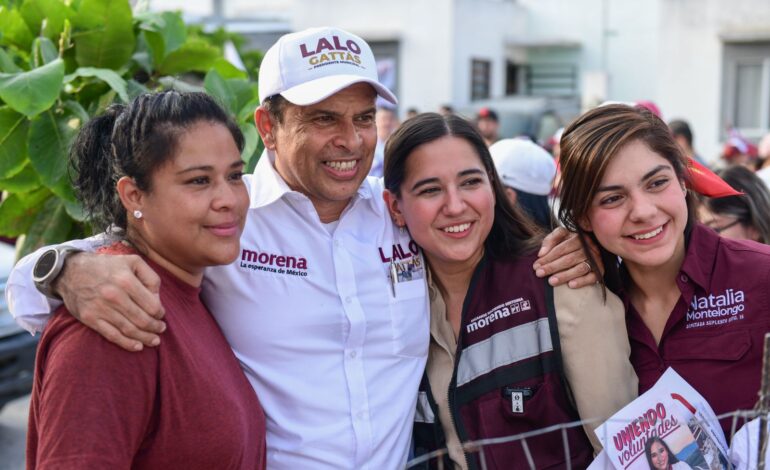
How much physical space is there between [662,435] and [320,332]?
928mm

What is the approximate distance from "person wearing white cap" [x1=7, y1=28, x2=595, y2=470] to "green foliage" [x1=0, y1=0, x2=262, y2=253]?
1.62ft

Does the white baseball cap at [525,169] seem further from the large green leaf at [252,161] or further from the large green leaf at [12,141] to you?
the large green leaf at [12,141]

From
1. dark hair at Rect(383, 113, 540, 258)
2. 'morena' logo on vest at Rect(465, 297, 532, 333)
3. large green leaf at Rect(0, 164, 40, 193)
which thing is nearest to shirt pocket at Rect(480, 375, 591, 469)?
'morena' logo on vest at Rect(465, 297, 532, 333)

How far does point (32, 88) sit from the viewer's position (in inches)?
104

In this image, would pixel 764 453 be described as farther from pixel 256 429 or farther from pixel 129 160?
pixel 129 160

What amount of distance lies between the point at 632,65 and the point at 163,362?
802 inches

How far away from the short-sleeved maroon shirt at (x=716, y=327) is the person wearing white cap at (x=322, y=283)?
27 cm

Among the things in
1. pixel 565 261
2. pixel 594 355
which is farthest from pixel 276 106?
pixel 594 355

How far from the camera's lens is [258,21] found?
21.4 m

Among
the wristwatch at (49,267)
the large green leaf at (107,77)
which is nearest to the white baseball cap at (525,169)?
the large green leaf at (107,77)

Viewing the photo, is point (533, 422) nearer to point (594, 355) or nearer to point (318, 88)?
point (594, 355)

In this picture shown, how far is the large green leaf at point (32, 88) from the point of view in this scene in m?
2.63

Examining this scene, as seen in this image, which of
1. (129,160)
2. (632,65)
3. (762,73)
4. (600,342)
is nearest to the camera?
(129,160)

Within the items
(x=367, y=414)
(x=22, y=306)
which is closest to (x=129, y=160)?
(x=22, y=306)
